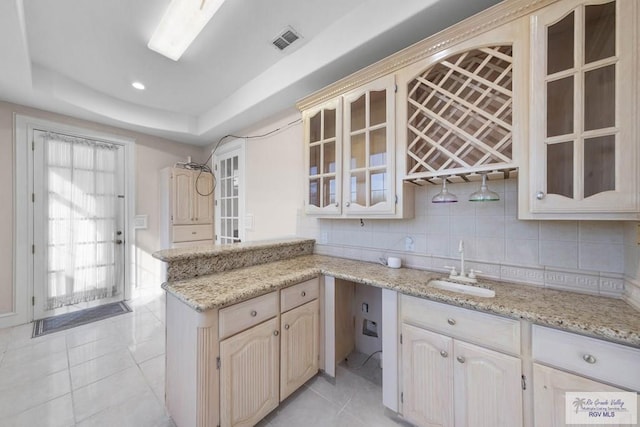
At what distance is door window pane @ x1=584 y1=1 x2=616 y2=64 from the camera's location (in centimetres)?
104

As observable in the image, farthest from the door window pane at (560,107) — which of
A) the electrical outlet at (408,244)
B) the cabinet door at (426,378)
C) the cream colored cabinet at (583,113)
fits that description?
the cabinet door at (426,378)

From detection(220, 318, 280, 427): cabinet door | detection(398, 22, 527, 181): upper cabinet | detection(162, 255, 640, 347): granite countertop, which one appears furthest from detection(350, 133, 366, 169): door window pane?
detection(220, 318, 280, 427): cabinet door

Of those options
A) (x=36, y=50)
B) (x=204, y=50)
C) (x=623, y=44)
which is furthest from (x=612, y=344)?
(x=36, y=50)

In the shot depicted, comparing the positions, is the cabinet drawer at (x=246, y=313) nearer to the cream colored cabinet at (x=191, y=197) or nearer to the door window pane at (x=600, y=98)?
the door window pane at (x=600, y=98)

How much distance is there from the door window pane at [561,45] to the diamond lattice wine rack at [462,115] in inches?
6.1

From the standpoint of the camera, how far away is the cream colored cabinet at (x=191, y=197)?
3529 mm

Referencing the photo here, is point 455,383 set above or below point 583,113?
below

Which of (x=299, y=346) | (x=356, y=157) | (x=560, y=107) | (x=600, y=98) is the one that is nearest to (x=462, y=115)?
(x=560, y=107)

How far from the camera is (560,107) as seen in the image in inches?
45.0

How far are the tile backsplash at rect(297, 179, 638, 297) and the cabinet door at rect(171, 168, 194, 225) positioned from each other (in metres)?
2.80

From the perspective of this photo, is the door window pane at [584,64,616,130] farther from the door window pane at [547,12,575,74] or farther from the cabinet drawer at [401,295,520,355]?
the cabinet drawer at [401,295,520,355]

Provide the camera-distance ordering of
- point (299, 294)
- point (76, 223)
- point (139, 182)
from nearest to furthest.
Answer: point (299, 294) < point (76, 223) < point (139, 182)

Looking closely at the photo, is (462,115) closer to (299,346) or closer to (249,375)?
(299,346)

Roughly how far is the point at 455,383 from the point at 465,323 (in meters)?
0.33
